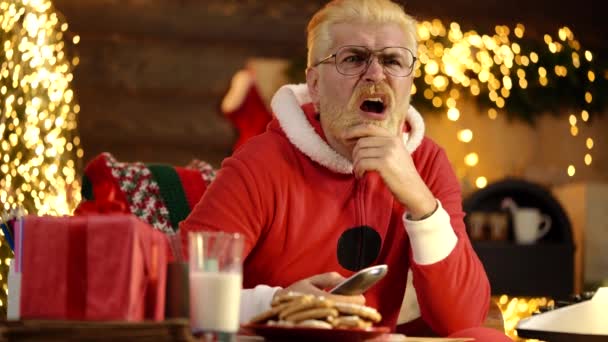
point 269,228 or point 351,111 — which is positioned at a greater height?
point 351,111

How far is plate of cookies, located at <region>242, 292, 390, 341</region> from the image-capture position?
145 cm

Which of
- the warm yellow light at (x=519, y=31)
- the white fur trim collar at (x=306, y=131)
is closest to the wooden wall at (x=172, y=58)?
the warm yellow light at (x=519, y=31)

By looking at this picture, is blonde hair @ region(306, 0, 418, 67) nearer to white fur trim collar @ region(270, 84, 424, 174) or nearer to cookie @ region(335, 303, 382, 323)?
white fur trim collar @ region(270, 84, 424, 174)

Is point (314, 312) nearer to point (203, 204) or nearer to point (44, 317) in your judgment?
point (44, 317)

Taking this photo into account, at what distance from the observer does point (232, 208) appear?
201cm

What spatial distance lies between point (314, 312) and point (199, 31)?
3731mm

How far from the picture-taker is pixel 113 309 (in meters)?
1.31

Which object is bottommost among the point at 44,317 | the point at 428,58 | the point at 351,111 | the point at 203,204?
the point at 44,317

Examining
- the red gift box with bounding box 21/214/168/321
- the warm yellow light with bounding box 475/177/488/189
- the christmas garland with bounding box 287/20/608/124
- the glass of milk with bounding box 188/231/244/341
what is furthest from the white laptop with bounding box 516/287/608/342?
the warm yellow light with bounding box 475/177/488/189

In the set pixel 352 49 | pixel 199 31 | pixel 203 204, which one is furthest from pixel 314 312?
pixel 199 31

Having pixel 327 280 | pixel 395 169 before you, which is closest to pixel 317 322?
pixel 327 280

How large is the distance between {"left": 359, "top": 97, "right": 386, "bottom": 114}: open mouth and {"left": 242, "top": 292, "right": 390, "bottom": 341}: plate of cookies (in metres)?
0.63

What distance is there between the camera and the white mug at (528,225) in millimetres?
4480

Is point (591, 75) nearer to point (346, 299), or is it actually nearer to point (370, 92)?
point (370, 92)
